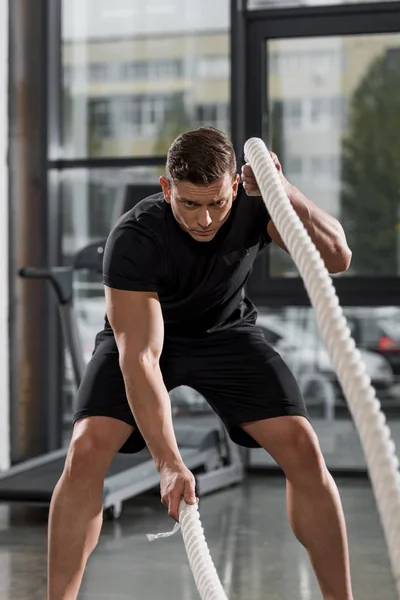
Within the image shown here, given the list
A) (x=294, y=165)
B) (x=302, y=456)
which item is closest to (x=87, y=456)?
(x=302, y=456)

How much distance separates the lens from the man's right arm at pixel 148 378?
194cm

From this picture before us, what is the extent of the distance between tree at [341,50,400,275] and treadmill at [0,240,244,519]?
109cm

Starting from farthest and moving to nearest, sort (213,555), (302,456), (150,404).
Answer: (213,555)
(302,456)
(150,404)

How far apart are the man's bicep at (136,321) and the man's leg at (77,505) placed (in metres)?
0.25

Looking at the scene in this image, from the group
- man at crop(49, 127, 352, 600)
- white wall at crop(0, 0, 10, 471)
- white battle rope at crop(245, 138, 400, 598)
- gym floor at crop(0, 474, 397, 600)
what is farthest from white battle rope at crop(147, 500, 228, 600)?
white wall at crop(0, 0, 10, 471)

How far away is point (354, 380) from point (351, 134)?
11.9ft

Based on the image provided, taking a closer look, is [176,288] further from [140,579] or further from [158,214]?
[140,579]

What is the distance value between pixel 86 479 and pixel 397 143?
298cm

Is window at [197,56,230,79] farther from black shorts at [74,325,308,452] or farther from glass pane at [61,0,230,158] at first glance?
black shorts at [74,325,308,452]

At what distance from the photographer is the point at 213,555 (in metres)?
3.48

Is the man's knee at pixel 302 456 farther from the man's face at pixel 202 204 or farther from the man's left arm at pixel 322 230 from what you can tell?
the man's face at pixel 202 204

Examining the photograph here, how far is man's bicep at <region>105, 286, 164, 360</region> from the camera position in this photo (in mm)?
2227

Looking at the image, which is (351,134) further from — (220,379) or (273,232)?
(220,379)

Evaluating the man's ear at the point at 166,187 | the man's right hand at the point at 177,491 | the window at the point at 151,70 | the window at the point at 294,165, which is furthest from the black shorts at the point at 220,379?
the window at the point at 151,70
